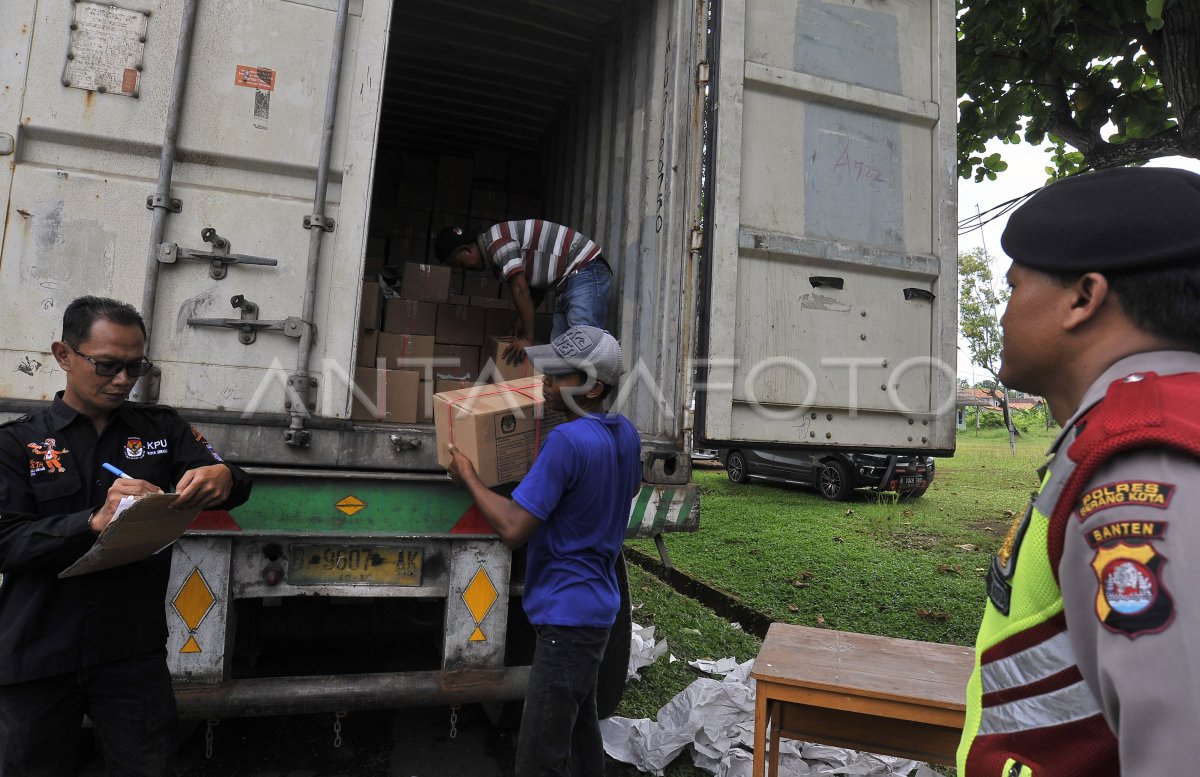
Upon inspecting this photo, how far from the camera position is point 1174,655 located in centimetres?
63

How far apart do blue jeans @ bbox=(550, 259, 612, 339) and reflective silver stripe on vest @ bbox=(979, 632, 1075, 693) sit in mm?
3078

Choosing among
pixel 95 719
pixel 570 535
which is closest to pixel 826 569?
pixel 570 535

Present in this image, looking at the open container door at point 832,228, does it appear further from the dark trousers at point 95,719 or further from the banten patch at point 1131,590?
the banten patch at point 1131,590

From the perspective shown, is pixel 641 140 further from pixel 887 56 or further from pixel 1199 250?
pixel 1199 250

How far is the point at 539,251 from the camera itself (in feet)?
13.8

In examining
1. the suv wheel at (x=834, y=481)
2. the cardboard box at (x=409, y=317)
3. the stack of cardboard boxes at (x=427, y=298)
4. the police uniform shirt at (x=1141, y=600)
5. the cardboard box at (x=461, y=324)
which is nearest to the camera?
the police uniform shirt at (x=1141, y=600)

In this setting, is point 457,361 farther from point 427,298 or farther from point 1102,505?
point 1102,505

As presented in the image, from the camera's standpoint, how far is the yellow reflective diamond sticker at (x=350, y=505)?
2473mm

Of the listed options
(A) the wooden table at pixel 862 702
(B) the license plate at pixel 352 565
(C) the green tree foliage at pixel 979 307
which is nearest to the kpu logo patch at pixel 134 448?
(B) the license plate at pixel 352 565

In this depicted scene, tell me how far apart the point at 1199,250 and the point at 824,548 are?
715cm

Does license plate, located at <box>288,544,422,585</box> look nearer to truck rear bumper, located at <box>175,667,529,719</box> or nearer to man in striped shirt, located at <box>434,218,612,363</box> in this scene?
truck rear bumper, located at <box>175,667,529,719</box>

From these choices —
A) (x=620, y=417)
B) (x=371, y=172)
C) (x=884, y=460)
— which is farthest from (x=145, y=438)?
(x=884, y=460)

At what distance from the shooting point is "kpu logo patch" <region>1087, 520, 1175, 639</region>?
656 millimetres

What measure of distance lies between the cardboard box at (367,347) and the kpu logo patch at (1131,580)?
10.6 feet
